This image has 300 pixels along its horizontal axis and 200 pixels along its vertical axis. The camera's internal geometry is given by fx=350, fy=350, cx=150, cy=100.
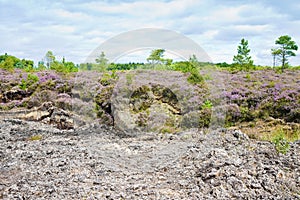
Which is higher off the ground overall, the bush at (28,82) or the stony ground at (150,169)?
the bush at (28,82)

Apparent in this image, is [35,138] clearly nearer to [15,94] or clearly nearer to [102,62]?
[102,62]

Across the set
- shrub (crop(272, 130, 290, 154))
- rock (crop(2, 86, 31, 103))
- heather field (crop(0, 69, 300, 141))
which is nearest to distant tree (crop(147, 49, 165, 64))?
heather field (crop(0, 69, 300, 141))

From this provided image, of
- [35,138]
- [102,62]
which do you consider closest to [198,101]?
[102,62]

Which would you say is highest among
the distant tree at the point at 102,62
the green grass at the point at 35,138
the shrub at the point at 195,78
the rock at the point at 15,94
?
the distant tree at the point at 102,62

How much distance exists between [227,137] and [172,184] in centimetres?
250

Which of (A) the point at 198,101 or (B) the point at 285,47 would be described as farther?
(B) the point at 285,47

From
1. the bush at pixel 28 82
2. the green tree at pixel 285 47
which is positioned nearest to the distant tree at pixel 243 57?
the green tree at pixel 285 47

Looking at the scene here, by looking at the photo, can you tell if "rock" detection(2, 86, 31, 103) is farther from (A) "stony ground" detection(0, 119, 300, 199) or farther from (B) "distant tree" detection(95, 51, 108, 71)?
(A) "stony ground" detection(0, 119, 300, 199)

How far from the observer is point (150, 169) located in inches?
240

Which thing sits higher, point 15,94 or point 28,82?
point 28,82

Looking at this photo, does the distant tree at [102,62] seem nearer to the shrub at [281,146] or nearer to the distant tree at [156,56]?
the distant tree at [156,56]

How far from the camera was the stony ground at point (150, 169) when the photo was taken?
4.96 m

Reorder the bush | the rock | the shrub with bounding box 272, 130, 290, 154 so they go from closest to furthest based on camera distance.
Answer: the shrub with bounding box 272, 130, 290, 154
the rock
the bush

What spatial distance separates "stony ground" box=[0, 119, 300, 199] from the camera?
496 cm
